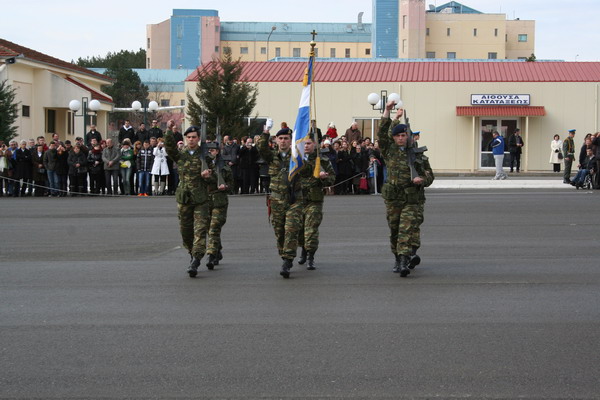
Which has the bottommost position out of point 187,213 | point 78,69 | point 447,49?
point 187,213

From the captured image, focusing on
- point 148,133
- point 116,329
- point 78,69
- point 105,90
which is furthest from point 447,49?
point 116,329

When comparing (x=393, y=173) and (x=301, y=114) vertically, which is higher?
(x=301, y=114)

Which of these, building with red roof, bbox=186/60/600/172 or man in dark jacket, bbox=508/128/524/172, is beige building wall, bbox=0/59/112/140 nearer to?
building with red roof, bbox=186/60/600/172

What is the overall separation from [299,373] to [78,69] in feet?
156

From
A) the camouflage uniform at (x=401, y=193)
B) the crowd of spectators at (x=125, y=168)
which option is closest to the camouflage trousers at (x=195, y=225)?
the camouflage uniform at (x=401, y=193)

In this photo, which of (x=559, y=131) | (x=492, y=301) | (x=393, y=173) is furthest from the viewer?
(x=559, y=131)

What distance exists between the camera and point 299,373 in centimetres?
654

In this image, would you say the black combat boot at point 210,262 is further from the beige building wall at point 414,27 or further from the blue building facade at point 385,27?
the blue building facade at point 385,27

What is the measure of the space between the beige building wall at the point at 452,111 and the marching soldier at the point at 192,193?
31881 mm

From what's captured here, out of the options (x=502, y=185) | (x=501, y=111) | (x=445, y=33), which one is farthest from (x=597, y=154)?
(x=445, y=33)

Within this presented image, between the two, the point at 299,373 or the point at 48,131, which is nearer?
the point at 299,373

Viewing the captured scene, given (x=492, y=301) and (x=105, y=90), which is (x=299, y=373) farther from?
(x=105, y=90)

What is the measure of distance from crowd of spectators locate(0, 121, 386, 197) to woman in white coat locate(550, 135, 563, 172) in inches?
564

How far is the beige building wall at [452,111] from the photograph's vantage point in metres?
42.9
